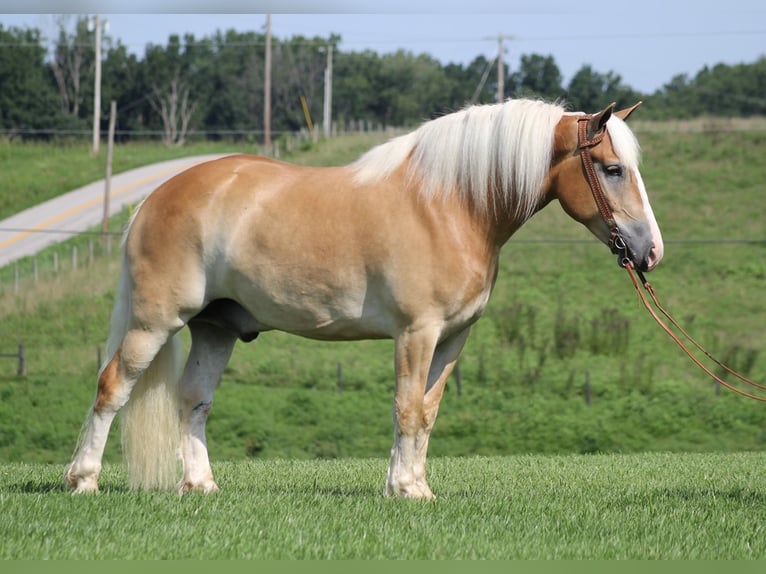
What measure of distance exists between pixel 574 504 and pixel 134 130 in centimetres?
7449

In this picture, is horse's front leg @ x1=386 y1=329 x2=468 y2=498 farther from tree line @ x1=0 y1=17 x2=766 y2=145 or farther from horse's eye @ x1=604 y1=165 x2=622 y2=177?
tree line @ x1=0 y1=17 x2=766 y2=145

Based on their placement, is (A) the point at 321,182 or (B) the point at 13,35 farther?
(B) the point at 13,35

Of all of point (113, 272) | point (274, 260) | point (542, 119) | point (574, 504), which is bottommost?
point (113, 272)

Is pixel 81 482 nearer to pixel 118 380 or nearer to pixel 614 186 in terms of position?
pixel 118 380

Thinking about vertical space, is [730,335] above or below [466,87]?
below

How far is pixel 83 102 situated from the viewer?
76688mm

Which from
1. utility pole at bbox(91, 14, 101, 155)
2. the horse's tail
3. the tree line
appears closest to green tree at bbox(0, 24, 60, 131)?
the tree line

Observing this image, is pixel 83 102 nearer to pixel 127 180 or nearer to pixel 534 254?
pixel 127 180

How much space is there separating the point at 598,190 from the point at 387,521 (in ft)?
8.57

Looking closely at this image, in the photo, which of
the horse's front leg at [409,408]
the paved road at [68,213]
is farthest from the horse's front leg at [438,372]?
the paved road at [68,213]

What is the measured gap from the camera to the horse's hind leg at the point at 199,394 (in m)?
7.96

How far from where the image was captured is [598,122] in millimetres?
7160

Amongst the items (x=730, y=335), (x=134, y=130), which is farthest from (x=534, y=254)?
(x=134, y=130)

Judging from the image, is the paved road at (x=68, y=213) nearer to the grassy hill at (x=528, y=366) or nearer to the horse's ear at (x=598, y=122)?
the grassy hill at (x=528, y=366)
